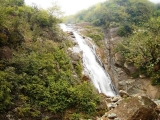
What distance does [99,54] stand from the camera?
21.1 m

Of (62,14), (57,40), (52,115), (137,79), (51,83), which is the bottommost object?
(137,79)

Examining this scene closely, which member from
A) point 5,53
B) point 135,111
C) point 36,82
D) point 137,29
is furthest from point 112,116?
point 137,29

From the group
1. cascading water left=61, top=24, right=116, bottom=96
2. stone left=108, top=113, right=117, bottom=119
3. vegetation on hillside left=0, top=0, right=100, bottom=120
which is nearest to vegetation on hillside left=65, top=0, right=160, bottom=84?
cascading water left=61, top=24, right=116, bottom=96

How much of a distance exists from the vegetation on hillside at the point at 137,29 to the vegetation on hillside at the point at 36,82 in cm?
668

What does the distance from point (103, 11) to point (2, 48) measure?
23058 mm

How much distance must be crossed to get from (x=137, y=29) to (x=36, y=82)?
17.1 meters

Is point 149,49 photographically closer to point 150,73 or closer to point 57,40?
point 150,73

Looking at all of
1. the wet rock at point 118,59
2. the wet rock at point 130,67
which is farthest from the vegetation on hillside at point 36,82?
the wet rock at point 118,59

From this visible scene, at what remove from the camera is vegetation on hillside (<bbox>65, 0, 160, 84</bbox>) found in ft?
52.4

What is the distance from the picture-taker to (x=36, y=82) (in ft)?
30.9

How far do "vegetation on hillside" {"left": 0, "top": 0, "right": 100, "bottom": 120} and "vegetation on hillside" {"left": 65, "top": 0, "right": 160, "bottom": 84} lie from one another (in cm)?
668

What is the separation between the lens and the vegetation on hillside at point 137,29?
15977 millimetres

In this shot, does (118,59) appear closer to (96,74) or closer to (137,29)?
(137,29)

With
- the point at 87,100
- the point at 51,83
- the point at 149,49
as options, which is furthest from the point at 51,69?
the point at 149,49
